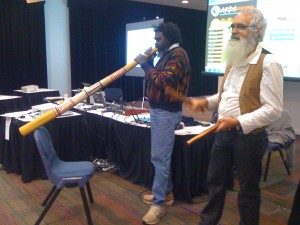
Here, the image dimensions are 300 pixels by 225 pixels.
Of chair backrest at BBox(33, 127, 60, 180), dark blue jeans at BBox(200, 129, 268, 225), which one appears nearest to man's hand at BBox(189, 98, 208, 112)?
dark blue jeans at BBox(200, 129, 268, 225)

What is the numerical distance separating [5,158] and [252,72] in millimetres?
2984

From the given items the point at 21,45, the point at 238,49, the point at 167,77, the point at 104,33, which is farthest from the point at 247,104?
the point at 104,33

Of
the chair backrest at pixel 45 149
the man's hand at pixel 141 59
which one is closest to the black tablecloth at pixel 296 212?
the man's hand at pixel 141 59

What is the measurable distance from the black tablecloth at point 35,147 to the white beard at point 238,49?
1995 mm

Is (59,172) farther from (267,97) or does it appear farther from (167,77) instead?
(267,97)

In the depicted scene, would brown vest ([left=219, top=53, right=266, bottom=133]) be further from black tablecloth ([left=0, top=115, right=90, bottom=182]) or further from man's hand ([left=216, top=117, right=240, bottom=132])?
black tablecloth ([left=0, top=115, right=90, bottom=182])

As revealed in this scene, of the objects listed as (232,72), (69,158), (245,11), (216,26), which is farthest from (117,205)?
(216,26)

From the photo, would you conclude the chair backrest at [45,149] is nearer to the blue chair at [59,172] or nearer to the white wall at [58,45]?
the blue chair at [59,172]

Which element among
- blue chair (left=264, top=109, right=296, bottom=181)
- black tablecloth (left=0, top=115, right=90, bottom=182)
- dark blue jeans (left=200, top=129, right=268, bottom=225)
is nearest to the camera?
dark blue jeans (left=200, top=129, right=268, bottom=225)

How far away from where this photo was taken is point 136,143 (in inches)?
119

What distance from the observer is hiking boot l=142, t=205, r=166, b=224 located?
2.29 meters

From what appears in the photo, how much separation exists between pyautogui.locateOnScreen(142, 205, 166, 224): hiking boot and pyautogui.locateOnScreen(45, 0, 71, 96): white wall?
5239 mm

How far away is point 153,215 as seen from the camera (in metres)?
2.30

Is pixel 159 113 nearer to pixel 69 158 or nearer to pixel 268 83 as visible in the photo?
pixel 268 83
